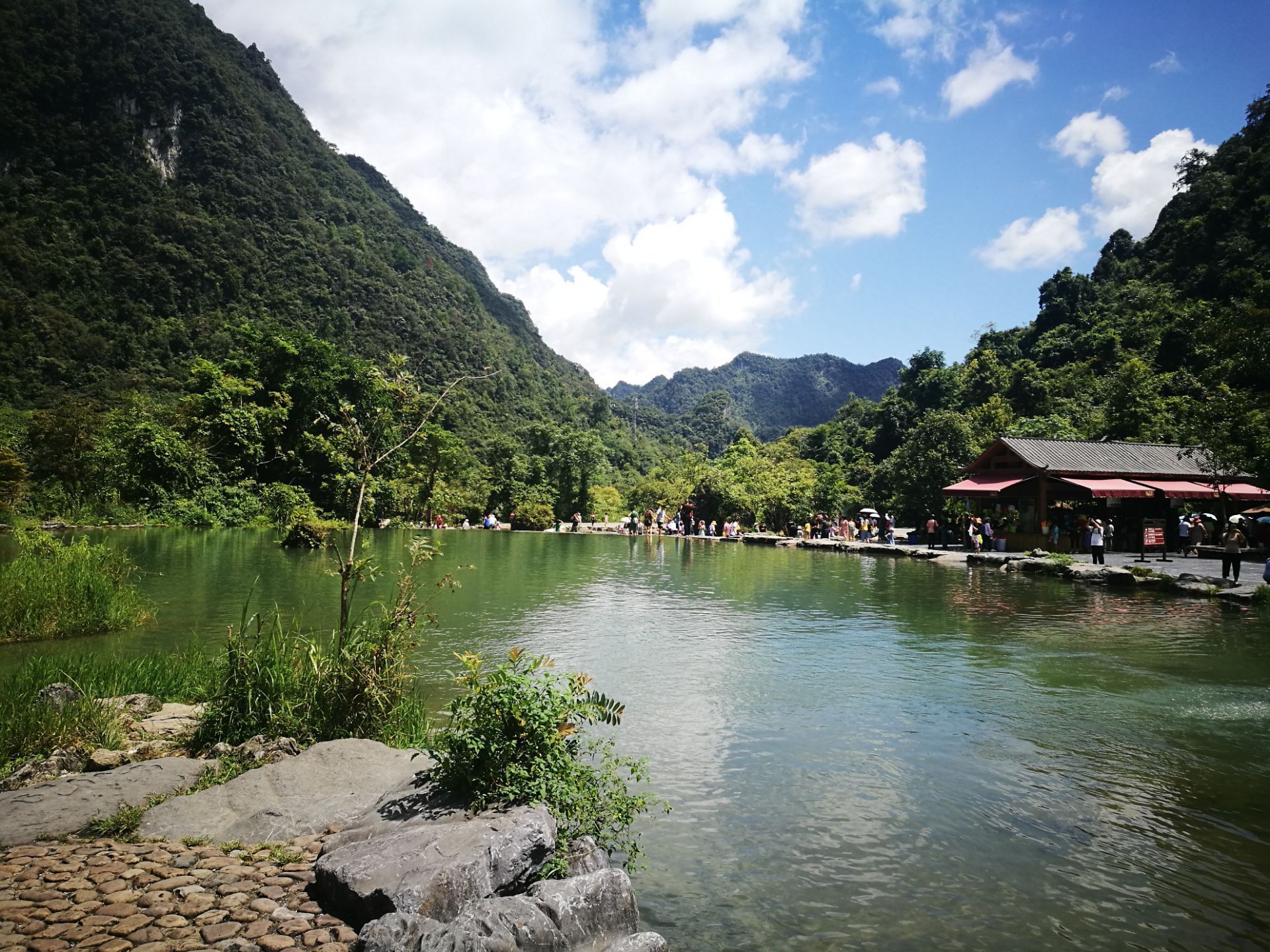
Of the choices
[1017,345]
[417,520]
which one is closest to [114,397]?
[417,520]

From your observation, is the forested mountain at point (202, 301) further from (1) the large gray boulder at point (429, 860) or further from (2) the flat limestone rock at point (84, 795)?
(1) the large gray boulder at point (429, 860)

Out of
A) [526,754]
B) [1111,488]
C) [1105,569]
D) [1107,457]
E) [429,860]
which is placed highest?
[1107,457]

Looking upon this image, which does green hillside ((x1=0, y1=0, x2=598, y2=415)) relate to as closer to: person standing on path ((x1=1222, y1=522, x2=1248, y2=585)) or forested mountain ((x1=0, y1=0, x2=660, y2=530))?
forested mountain ((x1=0, y1=0, x2=660, y2=530))

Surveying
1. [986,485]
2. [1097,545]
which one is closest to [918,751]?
[1097,545]

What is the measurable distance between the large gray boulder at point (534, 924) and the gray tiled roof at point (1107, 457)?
94.3 ft

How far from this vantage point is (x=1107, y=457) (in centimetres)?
2972

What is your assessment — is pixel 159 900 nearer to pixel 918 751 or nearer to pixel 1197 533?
pixel 918 751

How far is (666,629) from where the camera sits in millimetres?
13297

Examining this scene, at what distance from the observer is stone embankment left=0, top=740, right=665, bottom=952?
3.41 metres

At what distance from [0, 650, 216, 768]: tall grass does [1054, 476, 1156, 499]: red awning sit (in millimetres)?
Answer: 28370

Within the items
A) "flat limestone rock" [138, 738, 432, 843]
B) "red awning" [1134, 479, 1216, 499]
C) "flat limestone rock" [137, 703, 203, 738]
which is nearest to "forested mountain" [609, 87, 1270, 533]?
"red awning" [1134, 479, 1216, 499]

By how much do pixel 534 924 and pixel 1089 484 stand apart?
29.6 meters

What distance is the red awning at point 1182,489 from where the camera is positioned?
28.0 metres

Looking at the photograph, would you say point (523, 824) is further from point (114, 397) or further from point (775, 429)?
point (775, 429)
